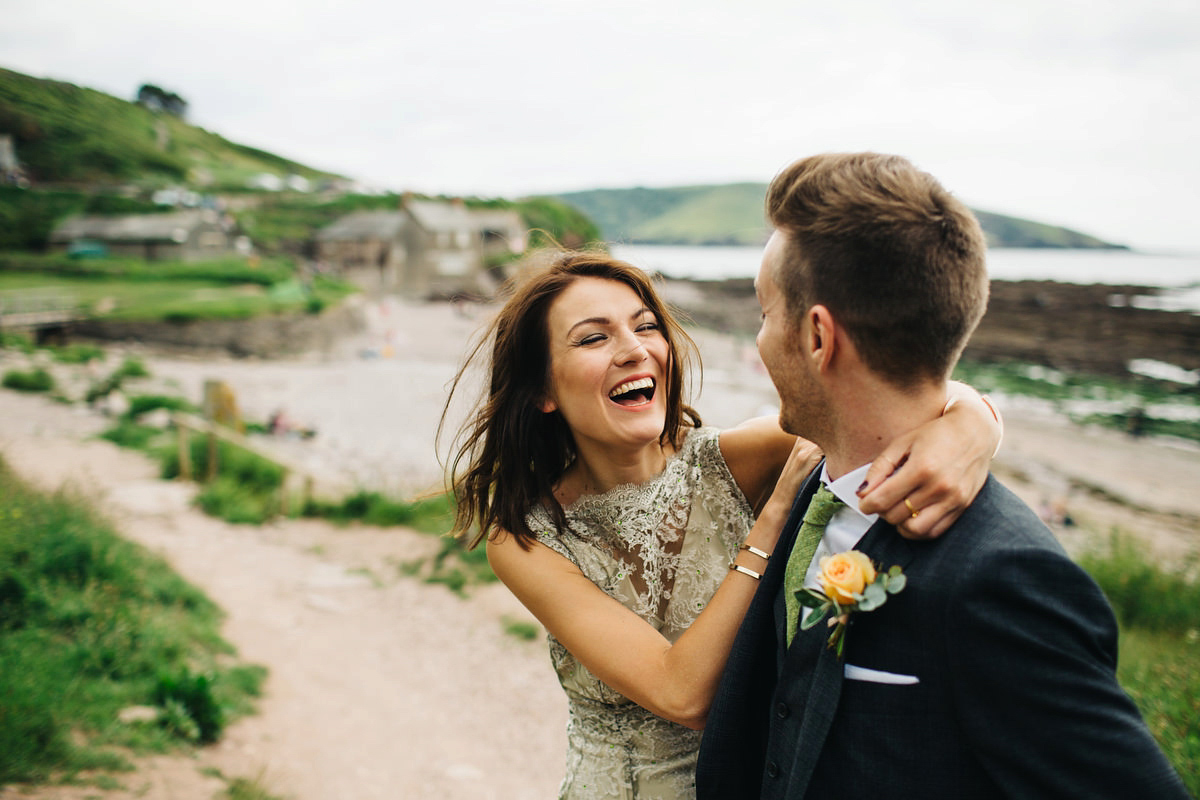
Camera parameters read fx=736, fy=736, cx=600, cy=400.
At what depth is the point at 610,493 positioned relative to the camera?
8.92 feet

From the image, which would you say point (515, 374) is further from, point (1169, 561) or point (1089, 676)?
point (1169, 561)

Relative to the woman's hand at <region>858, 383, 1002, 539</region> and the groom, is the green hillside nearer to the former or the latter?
the groom

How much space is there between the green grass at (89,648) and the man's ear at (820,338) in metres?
4.70

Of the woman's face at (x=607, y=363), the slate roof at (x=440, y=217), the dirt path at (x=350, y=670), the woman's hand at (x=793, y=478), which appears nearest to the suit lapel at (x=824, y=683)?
the woman's hand at (x=793, y=478)

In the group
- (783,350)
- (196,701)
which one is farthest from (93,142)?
(783,350)

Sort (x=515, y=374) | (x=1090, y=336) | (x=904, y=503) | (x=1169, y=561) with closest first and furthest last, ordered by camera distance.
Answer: (x=904, y=503) → (x=515, y=374) → (x=1169, y=561) → (x=1090, y=336)

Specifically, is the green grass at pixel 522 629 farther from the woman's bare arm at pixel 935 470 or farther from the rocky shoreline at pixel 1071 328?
the rocky shoreline at pixel 1071 328

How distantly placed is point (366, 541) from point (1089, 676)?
10.5m

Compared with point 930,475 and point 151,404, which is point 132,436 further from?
point 930,475

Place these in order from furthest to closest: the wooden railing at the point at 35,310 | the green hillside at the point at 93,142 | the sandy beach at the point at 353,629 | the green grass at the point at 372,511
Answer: the green hillside at the point at 93,142 → the wooden railing at the point at 35,310 → the green grass at the point at 372,511 → the sandy beach at the point at 353,629

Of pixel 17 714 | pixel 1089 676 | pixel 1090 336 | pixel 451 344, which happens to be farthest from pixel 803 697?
pixel 1090 336

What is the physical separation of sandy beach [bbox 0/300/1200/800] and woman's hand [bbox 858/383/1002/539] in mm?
1813

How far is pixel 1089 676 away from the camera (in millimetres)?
1292

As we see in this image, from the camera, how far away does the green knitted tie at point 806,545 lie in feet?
5.95
